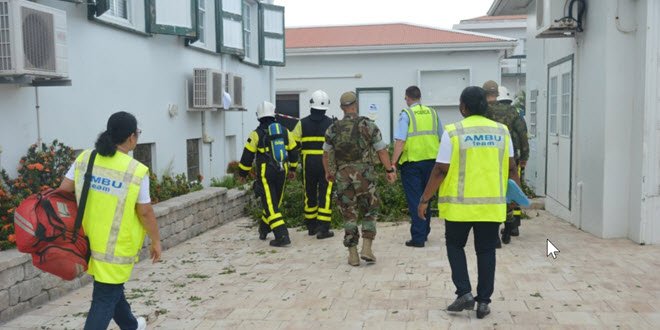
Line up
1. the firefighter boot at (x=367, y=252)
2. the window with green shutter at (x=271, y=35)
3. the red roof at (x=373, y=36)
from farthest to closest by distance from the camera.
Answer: the red roof at (x=373, y=36) < the window with green shutter at (x=271, y=35) < the firefighter boot at (x=367, y=252)

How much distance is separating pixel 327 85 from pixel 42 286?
648 inches

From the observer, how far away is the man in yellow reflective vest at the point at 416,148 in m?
8.24

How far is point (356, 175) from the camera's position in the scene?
743cm

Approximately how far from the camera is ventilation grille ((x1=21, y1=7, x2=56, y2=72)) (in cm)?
601

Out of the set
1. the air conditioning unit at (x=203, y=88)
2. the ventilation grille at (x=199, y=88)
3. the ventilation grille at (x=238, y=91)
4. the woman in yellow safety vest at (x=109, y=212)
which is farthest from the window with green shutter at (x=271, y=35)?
the woman in yellow safety vest at (x=109, y=212)

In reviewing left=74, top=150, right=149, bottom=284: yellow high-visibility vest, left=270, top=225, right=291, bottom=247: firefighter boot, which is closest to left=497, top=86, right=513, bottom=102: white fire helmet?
left=270, top=225, right=291, bottom=247: firefighter boot

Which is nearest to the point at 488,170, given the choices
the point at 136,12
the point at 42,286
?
the point at 42,286

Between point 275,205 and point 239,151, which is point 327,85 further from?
point 275,205

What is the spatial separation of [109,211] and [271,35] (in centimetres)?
1167

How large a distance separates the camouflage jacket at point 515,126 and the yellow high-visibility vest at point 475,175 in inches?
130

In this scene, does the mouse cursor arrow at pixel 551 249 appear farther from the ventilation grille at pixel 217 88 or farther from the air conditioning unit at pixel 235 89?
the air conditioning unit at pixel 235 89

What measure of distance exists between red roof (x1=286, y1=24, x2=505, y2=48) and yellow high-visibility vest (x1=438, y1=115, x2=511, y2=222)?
16126 millimetres

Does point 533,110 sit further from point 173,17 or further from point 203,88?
point 173,17

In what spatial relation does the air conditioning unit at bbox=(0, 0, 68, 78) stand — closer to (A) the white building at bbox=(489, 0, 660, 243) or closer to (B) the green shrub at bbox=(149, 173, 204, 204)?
(B) the green shrub at bbox=(149, 173, 204, 204)
